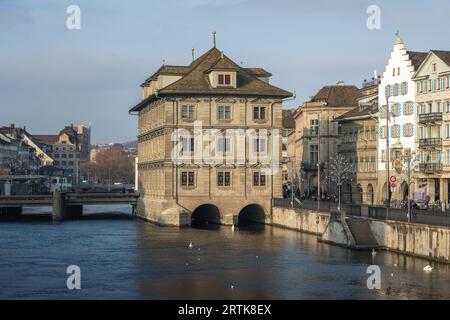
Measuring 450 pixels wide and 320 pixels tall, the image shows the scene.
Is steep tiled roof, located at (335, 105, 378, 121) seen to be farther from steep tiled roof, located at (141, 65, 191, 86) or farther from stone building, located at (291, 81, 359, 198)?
steep tiled roof, located at (141, 65, 191, 86)

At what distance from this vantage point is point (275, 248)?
72.7 metres

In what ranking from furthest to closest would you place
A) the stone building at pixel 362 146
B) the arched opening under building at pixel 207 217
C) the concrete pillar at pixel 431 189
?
the stone building at pixel 362 146
the arched opening under building at pixel 207 217
the concrete pillar at pixel 431 189

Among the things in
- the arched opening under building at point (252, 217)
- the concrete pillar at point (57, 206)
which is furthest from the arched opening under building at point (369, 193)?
the concrete pillar at point (57, 206)

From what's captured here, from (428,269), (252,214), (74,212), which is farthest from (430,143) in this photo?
(74,212)

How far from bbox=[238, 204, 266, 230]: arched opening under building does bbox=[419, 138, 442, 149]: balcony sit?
739 inches

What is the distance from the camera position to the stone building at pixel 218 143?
9881 centimetres

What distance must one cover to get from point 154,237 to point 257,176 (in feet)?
69.3

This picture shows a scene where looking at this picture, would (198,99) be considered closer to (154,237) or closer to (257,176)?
(257,176)

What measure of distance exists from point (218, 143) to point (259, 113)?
565cm

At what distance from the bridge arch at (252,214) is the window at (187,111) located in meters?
12.9

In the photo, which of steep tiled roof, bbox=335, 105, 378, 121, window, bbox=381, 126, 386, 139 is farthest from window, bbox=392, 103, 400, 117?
steep tiled roof, bbox=335, 105, 378, 121

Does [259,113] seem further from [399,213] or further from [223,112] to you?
[399,213]

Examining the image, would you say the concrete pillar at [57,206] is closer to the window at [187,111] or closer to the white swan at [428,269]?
the window at [187,111]

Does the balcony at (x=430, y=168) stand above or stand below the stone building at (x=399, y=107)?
Answer: below
